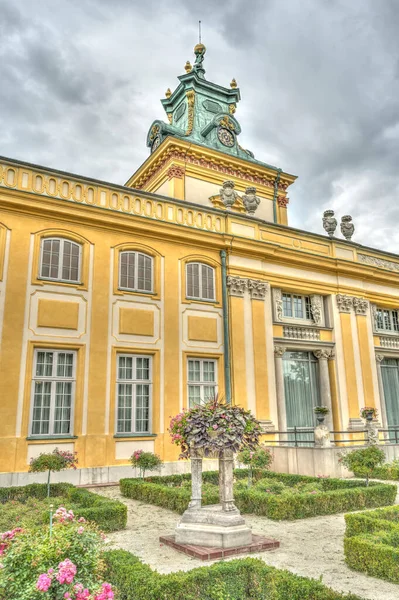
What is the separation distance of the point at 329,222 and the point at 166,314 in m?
9.99

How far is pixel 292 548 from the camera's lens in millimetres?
7113

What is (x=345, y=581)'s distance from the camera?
227 inches

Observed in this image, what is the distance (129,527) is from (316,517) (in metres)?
3.69

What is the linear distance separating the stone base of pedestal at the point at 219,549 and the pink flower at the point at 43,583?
334 centimetres

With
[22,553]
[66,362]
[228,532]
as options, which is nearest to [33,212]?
[66,362]

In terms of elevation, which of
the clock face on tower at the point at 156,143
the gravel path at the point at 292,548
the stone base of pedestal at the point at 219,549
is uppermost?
the clock face on tower at the point at 156,143

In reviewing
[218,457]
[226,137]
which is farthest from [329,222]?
[218,457]

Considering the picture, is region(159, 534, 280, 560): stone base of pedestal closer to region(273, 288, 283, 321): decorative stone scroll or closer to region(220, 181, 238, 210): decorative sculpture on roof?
region(273, 288, 283, 321): decorative stone scroll

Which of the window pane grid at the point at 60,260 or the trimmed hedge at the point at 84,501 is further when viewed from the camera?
the window pane grid at the point at 60,260

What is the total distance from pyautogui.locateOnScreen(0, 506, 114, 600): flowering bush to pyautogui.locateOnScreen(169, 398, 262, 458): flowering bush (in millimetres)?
3074

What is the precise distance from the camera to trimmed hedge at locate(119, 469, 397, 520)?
924 cm

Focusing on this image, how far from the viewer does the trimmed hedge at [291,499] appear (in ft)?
30.3

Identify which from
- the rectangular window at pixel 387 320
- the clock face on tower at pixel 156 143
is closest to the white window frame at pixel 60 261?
the clock face on tower at pixel 156 143

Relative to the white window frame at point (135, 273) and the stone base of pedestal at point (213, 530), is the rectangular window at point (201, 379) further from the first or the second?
the stone base of pedestal at point (213, 530)
